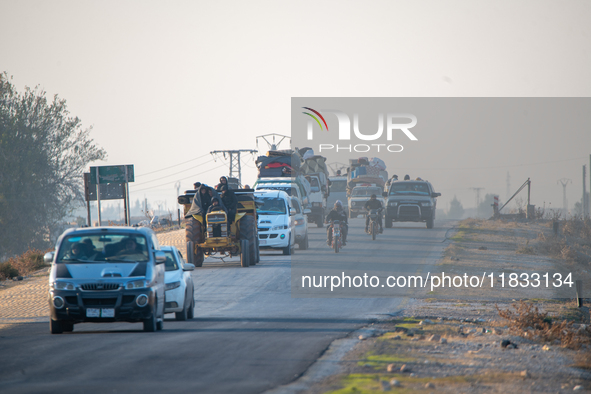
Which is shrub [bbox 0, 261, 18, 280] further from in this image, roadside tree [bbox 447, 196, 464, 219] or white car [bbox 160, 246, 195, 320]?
roadside tree [bbox 447, 196, 464, 219]

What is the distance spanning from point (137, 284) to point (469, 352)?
15.9 ft

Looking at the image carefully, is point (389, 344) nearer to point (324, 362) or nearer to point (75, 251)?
point (324, 362)

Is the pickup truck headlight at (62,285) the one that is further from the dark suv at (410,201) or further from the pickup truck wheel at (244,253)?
the dark suv at (410,201)

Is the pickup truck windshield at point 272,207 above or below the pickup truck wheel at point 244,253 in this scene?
above

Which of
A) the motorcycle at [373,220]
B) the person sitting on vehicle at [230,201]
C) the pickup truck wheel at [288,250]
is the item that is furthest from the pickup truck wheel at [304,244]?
the person sitting on vehicle at [230,201]

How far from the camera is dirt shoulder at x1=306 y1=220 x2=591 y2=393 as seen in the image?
7.43 m

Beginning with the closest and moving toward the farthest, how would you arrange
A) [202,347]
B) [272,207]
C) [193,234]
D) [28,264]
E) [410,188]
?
[202,347], [193,234], [272,207], [28,264], [410,188]

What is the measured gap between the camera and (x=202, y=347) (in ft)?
32.0

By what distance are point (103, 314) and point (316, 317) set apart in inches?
186

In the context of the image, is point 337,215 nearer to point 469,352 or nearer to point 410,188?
point 410,188

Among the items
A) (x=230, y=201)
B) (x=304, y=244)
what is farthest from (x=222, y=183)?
(x=304, y=244)

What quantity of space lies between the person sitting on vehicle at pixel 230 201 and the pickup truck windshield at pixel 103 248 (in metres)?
10.3

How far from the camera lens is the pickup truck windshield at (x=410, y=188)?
35.4 m

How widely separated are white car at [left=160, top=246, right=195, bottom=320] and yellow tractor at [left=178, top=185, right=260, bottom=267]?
7.74m
